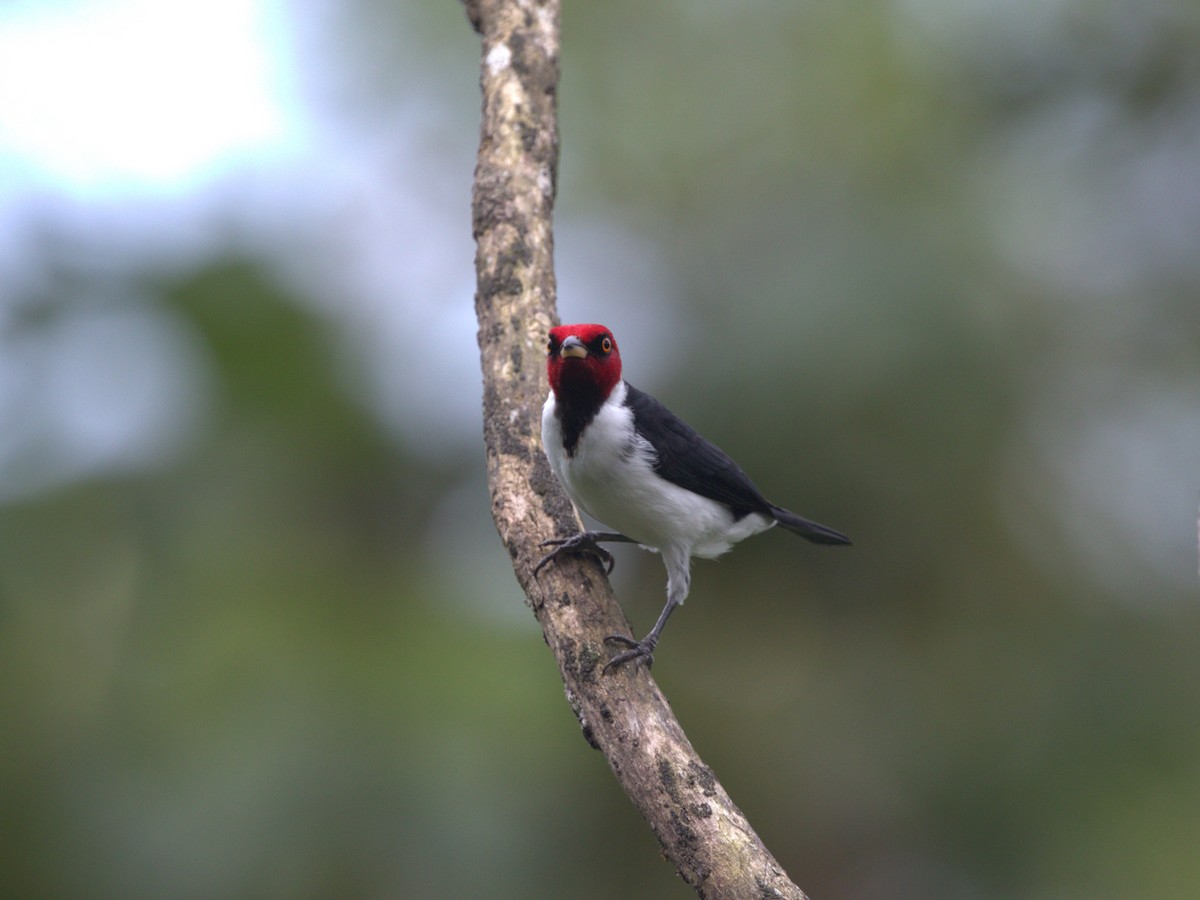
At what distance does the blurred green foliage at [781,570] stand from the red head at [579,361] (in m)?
3.46

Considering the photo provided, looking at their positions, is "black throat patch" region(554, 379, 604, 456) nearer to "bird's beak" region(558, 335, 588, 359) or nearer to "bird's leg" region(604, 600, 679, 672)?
"bird's beak" region(558, 335, 588, 359)

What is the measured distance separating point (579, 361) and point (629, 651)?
1.08 m

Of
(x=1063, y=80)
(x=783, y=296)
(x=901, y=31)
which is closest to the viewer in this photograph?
(x=783, y=296)

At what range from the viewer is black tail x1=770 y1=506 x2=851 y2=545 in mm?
4605

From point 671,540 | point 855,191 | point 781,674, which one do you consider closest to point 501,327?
point 671,540

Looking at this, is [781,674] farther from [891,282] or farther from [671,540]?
[671,540]

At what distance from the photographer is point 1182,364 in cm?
777

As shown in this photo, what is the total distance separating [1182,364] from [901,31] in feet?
11.8

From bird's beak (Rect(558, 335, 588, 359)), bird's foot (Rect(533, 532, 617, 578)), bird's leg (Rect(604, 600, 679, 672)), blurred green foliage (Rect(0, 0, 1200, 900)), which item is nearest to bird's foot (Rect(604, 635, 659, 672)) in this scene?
bird's leg (Rect(604, 600, 679, 672))

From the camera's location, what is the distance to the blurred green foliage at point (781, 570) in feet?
21.1

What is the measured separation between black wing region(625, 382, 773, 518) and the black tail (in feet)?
0.90

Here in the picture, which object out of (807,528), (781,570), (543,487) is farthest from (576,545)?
(781,570)

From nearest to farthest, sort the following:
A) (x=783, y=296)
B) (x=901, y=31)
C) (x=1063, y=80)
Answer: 1. (x=783, y=296)
2. (x=1063, y=80)
3. (x=901, y=31)

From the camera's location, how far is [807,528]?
4.72 metres
